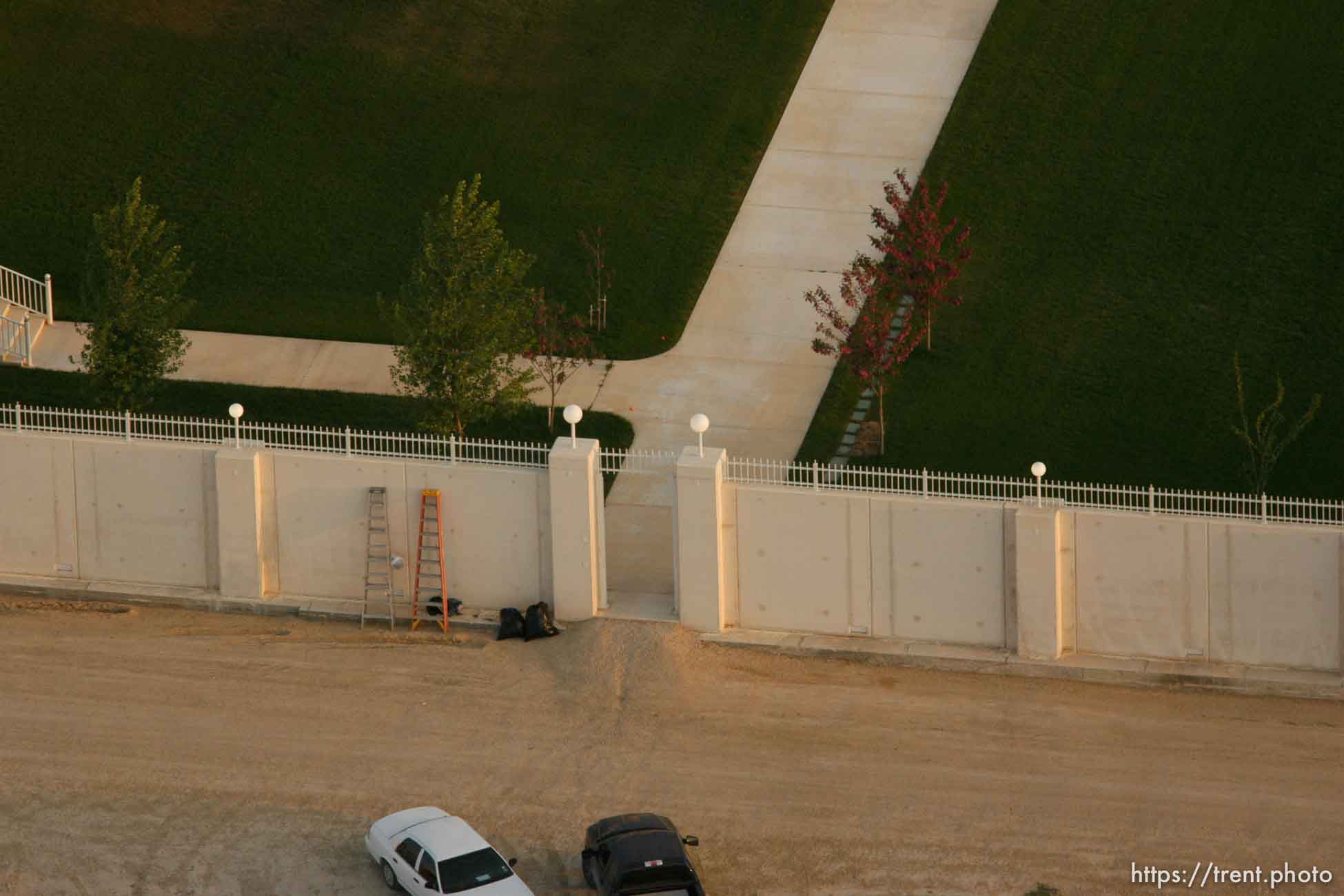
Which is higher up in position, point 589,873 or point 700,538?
point 700,538

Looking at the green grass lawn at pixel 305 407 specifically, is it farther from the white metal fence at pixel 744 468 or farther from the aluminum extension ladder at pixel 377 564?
the aluminum extension ladder at pixel 377 564

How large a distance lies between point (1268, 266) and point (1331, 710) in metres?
15.1

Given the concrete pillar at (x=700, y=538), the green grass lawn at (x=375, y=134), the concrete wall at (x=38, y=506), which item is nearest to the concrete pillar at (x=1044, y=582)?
the concrete pillar at (x=700, y=538)

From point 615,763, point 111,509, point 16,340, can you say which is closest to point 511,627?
point 615,763

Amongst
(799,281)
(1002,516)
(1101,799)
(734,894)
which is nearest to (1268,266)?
(799,281)

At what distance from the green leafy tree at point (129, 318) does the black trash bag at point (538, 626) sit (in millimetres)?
9067

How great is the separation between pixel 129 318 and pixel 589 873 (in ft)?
51.5

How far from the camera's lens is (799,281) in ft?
156

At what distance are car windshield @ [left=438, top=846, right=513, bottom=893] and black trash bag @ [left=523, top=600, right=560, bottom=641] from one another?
729cm

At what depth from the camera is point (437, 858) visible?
28.8m

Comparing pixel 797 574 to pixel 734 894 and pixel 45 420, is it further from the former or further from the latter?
pixel 45 420

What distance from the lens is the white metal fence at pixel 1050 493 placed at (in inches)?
1356

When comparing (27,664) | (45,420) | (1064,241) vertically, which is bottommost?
(27,664)

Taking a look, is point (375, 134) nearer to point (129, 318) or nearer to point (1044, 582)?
point (129, 318)
